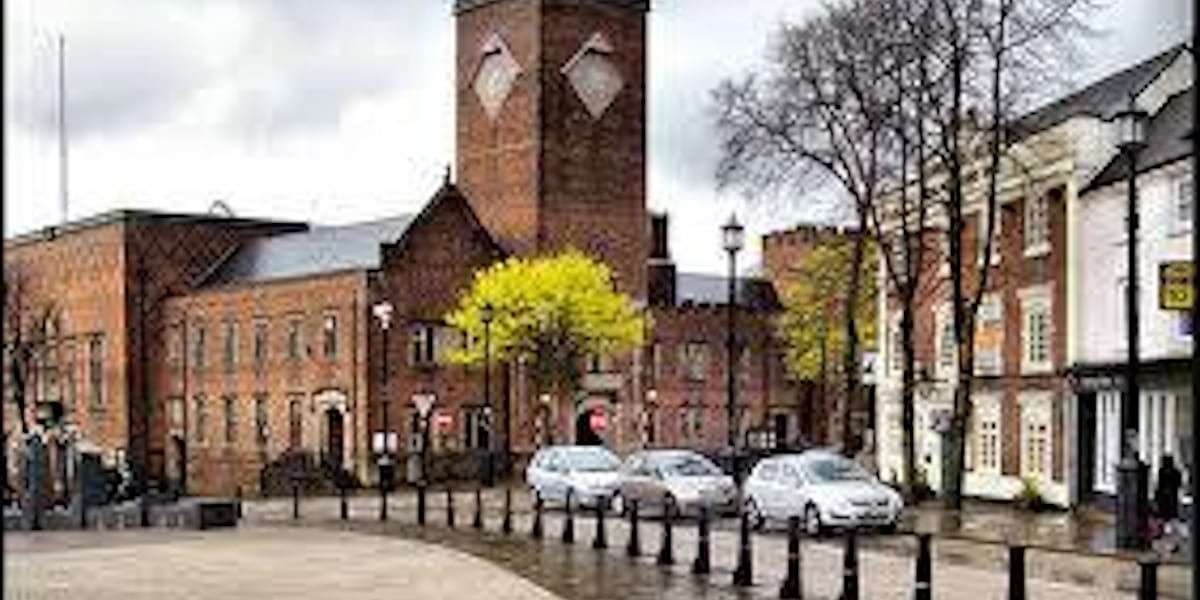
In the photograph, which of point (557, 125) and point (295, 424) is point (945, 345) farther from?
point (295, 424)

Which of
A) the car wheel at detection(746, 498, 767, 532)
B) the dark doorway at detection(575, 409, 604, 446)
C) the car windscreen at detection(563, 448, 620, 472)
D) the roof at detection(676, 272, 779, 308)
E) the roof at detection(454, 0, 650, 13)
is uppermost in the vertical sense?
the roof at detection(454, 0, 650, 13)

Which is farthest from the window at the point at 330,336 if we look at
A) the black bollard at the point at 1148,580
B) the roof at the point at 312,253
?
the black bollard at the point at 1148,580

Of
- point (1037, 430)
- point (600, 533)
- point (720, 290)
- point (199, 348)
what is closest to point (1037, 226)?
point (1037, 430)

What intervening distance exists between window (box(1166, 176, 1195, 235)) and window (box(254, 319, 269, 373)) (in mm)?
48893

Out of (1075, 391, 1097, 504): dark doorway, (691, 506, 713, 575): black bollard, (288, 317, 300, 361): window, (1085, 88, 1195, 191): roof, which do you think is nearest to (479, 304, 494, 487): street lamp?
(288, 317, 300, 361): window

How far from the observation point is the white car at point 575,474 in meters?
41.1

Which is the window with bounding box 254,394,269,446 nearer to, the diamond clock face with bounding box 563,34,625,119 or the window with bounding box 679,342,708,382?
the diamond clock face with bounding box 563,34,625,119

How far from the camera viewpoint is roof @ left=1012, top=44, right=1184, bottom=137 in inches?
1567

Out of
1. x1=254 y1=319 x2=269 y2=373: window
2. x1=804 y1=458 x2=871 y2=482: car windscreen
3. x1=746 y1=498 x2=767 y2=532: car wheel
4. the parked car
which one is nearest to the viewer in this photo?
x1=804 y1=458 x2=871 y2=482: car windscreen

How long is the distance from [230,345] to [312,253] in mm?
6105

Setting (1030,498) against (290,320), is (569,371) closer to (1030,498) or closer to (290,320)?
(290,320)

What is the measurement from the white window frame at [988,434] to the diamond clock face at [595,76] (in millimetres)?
35799

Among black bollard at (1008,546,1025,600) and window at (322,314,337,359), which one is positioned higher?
window at (322,314,337,359)

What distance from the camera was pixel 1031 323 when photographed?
4247cm
